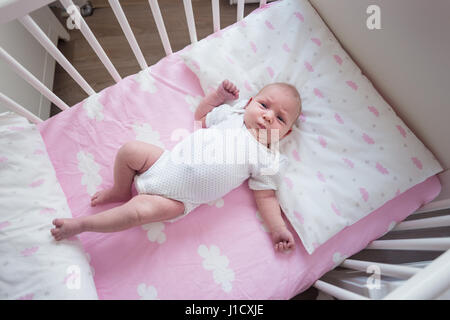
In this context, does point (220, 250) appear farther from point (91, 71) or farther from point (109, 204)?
point (91, 71)

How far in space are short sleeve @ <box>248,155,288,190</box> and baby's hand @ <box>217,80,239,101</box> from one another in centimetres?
26

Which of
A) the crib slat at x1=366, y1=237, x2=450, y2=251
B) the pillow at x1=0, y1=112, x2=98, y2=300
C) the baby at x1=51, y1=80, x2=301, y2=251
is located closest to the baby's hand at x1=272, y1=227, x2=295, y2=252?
the baby at x1=51, y1=80, x2=301, y2=251

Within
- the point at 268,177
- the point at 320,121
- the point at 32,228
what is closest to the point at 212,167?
the point at 268,177

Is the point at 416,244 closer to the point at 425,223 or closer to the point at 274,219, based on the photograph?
the point at 425,223

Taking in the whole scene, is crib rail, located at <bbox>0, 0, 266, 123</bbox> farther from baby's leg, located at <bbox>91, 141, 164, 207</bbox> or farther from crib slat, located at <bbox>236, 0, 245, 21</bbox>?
baby's leg, located at <bbox>91, 141, 164, 207</bbox>

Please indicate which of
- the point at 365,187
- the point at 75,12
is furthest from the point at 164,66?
the point at 365,187

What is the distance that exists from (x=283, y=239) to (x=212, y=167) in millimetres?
292

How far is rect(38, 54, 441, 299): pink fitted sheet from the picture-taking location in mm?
845

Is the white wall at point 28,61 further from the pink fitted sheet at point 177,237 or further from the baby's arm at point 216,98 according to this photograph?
the baby's arm at point 216,98

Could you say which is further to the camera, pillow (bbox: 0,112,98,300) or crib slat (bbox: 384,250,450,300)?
pillow (bbox: 0,112,98,300)

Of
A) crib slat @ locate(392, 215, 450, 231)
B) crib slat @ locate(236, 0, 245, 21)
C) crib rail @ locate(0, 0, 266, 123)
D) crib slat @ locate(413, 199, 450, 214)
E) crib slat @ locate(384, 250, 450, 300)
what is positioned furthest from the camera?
crib slat @ locate(236, 0, 245, 21)

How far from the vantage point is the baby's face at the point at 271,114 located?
0.92 meters

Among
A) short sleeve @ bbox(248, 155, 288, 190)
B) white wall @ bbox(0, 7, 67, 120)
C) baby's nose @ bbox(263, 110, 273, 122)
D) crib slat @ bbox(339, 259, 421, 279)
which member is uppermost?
white wall @ bbox(0, 7, 67, 120)

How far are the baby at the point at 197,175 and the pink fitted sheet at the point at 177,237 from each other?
0.05 m
